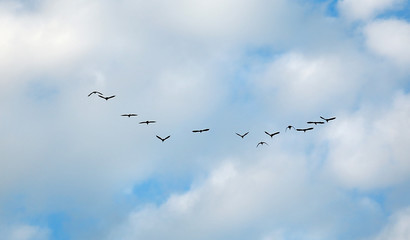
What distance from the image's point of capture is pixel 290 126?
139750 mm

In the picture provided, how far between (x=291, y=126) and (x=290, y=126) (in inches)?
14.5

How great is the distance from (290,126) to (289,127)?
0.63 meters

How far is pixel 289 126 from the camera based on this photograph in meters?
140

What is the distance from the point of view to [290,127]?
139125mm

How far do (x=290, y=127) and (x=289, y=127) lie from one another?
1.21 ft

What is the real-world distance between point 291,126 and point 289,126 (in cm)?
73

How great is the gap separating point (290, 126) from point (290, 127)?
708 millimetres

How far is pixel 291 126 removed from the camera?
13988cm

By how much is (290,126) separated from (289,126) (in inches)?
14.5
